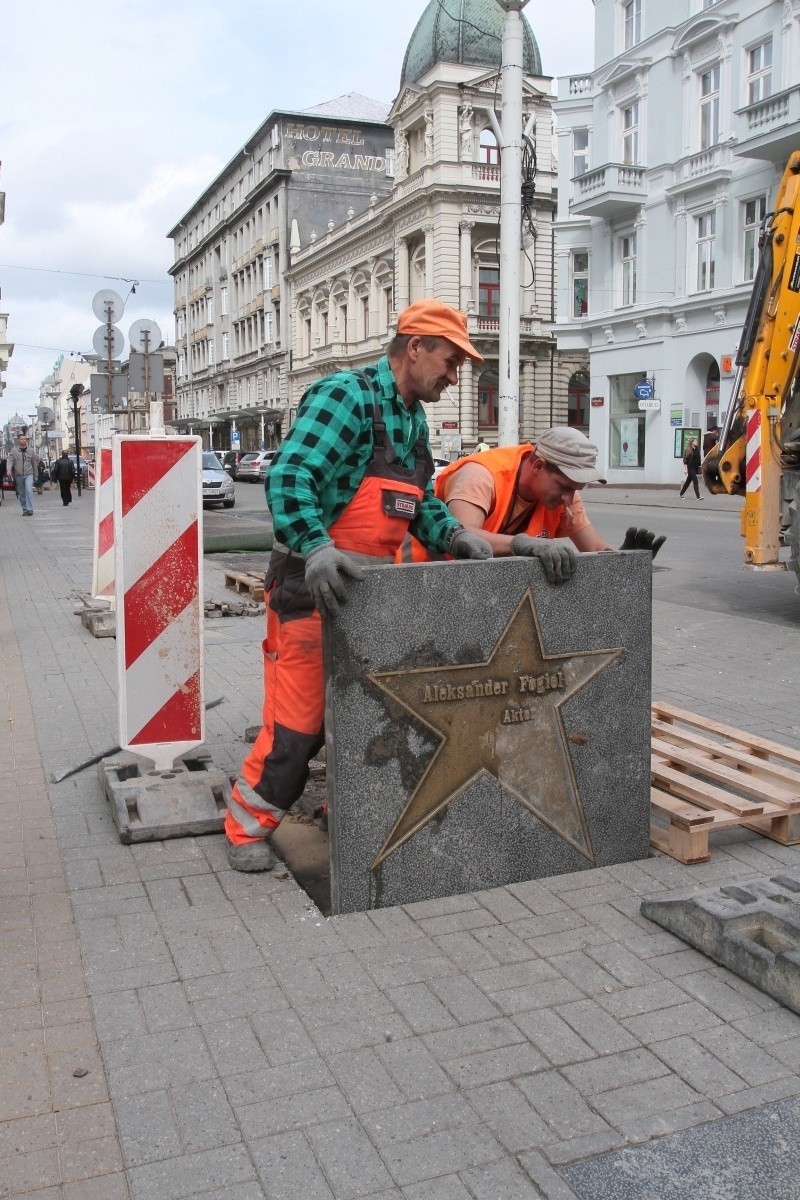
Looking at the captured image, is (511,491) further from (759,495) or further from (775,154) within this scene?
(775,154)

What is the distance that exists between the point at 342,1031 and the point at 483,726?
1152 millimetres

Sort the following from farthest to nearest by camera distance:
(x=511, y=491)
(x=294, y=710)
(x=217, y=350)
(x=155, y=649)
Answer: (x=217, y=350), (x=155, y=649), (x=511, y=491), (x=294, y=710)

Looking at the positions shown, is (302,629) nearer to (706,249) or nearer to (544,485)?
(544,485)

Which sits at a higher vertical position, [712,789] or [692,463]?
[692,463]

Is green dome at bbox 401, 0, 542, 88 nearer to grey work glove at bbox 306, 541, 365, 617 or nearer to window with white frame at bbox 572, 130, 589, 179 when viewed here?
window with white frame at bbox 572, 130, 589, 179

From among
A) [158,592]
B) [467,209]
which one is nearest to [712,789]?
[158,592]

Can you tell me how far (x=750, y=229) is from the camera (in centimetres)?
2998

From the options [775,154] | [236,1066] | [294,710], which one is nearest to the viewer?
[236,1066]

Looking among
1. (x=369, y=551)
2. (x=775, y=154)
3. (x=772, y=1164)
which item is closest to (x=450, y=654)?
(x=369, y=551)

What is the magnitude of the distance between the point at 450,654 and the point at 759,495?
7010 millimetres

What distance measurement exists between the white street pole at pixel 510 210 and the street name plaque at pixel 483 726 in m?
11.6

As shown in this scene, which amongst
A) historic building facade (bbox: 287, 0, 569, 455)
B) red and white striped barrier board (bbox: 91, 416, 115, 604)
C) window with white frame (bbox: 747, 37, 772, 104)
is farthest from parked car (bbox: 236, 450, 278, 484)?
red and white striped barrier board (bbox: 91, 416, 115, 604)

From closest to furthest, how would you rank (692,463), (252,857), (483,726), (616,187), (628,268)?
(483,726) → (252,857) → (692,463) → (616,187) → (628,268)

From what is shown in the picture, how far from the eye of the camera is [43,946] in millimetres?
3465
